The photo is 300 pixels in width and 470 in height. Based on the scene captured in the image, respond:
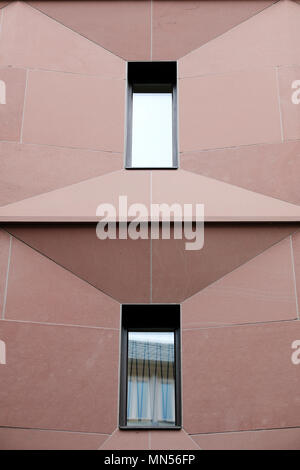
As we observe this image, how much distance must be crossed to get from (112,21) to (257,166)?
10.4ft

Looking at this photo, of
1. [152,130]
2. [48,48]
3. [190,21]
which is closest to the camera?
[152,130]

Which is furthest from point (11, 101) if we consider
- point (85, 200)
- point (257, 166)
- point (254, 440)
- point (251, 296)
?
point (254, 440)

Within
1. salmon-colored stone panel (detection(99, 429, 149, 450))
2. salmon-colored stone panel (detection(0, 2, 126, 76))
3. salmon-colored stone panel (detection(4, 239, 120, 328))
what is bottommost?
salmon-colored stone panel (detection(99, 429, 149, 450))

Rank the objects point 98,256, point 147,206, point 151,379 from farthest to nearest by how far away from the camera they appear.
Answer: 1. point 147,206
2. point 98,256
3. point 151,379

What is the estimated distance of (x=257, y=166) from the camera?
8.72m

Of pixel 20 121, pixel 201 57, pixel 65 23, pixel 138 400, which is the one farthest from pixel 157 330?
pixel 65 23

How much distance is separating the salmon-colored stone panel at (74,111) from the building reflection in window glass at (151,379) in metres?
2.60

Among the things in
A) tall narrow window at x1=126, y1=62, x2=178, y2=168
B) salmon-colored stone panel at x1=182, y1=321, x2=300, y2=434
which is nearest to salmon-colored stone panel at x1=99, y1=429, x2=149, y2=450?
salmon-colored stone panel at x1=182, y1=321, x2=300, y2=434

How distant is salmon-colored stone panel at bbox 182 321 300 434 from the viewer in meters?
7.39

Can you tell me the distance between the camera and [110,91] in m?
9.30

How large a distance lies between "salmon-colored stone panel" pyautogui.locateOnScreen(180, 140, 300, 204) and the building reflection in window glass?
86.6 inches

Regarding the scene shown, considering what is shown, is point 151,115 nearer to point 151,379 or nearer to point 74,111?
point 74,111

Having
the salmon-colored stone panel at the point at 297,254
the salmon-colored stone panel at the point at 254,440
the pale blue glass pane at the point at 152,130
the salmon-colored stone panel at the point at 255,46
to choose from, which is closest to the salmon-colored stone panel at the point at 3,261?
the pale blue glass pane at the point at 152,130

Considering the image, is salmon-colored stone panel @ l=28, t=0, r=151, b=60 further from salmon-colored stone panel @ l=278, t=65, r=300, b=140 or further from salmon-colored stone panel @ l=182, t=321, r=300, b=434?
salmon-colored stone panel @ l=182, t=321, r=300, b=434
